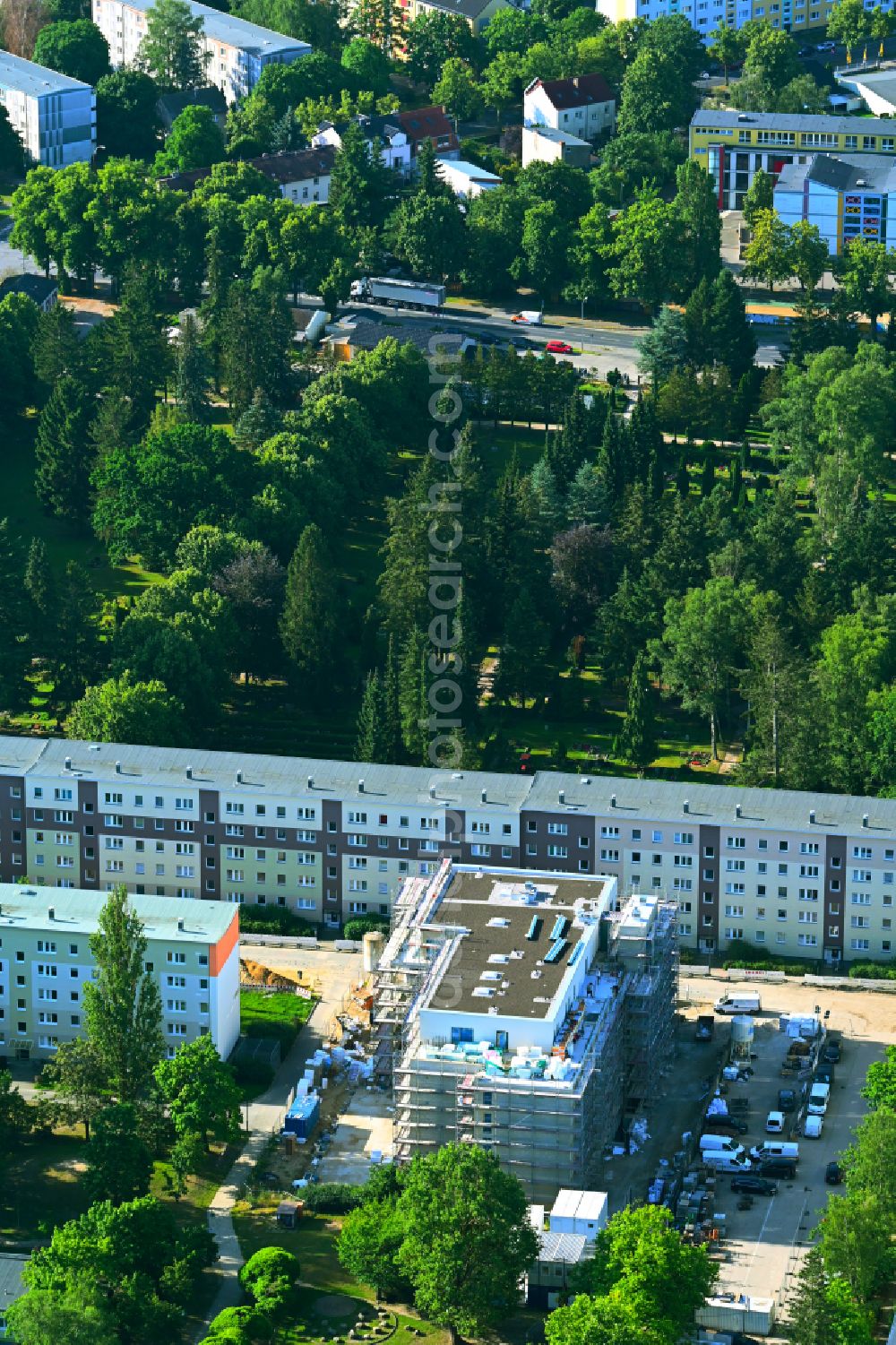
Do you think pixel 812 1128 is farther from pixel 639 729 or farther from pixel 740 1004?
pixel 639 729

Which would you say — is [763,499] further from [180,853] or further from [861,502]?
[180,853]

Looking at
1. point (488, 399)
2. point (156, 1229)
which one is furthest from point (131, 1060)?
point (488, 399)

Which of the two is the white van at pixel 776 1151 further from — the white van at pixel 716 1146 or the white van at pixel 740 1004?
the white van at pixel 740 1004

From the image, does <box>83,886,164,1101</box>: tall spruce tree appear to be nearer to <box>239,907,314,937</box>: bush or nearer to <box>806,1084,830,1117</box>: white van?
<box>239,907,314,937</box>: bush

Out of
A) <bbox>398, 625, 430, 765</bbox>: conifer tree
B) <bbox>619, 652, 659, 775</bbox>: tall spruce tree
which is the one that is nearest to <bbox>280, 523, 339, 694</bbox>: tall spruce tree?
<bbox>398, 625, 430, 765</bbox>: conifer tree

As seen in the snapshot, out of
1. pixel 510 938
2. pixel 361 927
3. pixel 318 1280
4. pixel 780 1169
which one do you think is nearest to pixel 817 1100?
pixel 780 1169
